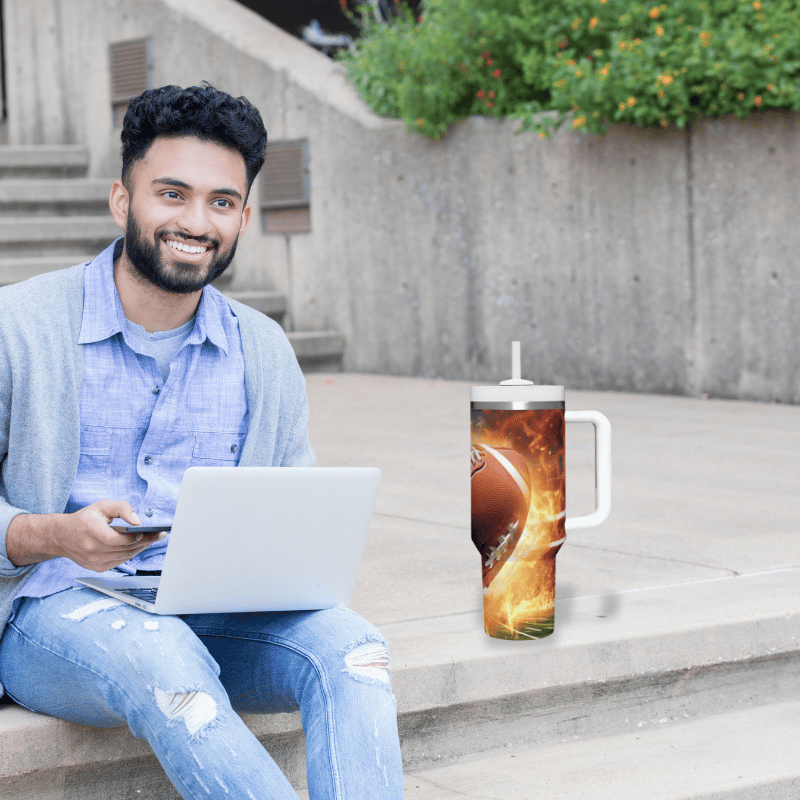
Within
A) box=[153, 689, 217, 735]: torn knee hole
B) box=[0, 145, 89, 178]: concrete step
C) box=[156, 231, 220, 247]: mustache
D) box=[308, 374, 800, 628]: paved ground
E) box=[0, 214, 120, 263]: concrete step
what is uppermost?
box=[0, 145, 89, 178]: concrete step

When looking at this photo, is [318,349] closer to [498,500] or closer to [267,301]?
[267,301]

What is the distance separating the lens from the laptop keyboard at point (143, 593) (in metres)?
2.32

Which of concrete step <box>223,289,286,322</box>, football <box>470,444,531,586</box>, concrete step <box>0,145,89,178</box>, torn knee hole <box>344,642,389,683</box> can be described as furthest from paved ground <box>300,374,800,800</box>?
concrete step <box>0,145,89,178</box>

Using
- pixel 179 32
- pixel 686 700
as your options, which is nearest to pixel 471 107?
pixel 179 32

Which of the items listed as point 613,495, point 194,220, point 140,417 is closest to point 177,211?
point 194,220

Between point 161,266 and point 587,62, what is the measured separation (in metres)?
5.03

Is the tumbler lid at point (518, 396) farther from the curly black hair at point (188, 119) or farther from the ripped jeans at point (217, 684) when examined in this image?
the curly black hair at point (188, 119)

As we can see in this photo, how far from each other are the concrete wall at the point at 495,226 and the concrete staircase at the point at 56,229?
0.24 meters

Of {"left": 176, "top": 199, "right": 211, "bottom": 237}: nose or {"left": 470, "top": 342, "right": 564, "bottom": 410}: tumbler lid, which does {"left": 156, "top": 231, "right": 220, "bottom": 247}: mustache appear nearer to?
{"left": 176, "top": 199, "right": 211, "bottom": 237}: nose

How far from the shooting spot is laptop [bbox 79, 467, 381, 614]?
2135 mm

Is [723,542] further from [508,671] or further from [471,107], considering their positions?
[471,107]

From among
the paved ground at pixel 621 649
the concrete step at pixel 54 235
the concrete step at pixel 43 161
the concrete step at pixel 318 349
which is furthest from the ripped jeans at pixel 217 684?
the concrete step at pixel 43 161

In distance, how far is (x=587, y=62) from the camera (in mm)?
7070

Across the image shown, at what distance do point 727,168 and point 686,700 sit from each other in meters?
4.60
